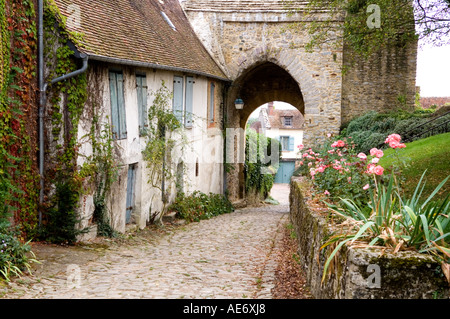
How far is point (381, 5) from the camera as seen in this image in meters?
11.3

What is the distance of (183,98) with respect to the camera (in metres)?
14.6

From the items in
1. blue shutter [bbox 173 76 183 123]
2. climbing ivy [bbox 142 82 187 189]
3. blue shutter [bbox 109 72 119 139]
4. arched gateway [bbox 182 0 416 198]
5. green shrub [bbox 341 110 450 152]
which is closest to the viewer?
blue shutter [bbox 109 72 119 139]

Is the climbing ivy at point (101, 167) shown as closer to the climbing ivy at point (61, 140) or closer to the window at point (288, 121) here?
the climbing ivy at point (61, 140)

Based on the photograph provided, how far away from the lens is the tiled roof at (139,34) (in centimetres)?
1005

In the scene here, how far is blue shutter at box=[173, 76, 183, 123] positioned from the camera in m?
14.0

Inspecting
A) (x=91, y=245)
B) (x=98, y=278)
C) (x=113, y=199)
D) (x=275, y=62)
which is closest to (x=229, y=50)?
(x=275, y=62)

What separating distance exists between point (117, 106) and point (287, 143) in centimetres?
3623

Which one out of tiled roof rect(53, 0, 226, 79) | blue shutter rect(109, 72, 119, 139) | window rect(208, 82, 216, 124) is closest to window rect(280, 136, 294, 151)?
tiled roof rect(53, 0, 226, 79)

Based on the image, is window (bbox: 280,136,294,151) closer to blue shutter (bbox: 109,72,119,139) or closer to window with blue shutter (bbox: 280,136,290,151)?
window with blue shutter (bbox: 280,136,290,151)

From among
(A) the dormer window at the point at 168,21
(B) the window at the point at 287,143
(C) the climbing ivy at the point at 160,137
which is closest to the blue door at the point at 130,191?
(C) the climbing ivy at the point at 160,137

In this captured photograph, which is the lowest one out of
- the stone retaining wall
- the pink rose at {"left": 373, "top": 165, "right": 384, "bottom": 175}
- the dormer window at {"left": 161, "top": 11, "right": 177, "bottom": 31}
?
the stone retaining wall

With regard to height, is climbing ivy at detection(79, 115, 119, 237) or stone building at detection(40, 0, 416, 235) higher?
stone building at detection(40, 0, 416, 235)
